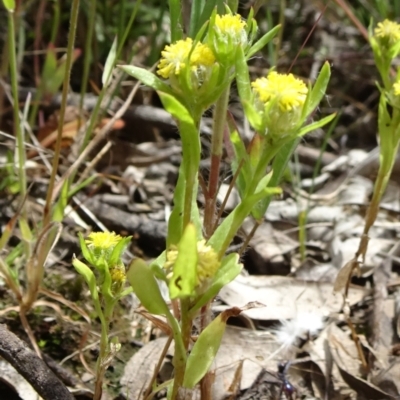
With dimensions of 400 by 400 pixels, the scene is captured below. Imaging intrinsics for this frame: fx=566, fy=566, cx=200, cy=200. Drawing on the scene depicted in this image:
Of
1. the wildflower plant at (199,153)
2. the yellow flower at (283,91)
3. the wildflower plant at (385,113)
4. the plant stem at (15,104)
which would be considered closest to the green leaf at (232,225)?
the wildflower plant at (199,153)

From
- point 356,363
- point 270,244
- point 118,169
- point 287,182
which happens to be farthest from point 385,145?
point 118,169

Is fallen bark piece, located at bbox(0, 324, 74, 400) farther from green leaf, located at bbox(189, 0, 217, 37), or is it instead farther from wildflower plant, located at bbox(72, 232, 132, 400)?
green leaf, located at bbox(189, 0, 217, 37)

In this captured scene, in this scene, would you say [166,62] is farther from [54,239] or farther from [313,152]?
[313,152]

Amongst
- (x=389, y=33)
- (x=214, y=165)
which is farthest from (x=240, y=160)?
(x=389, y=33)

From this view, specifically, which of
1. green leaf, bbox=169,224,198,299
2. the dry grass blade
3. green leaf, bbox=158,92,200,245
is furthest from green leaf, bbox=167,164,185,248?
the dry grass blade

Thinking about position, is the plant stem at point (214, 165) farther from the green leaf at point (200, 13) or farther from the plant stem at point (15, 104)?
the plant stem at point (15, 104)

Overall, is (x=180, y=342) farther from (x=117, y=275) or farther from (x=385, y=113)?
(x=385, y=113)
